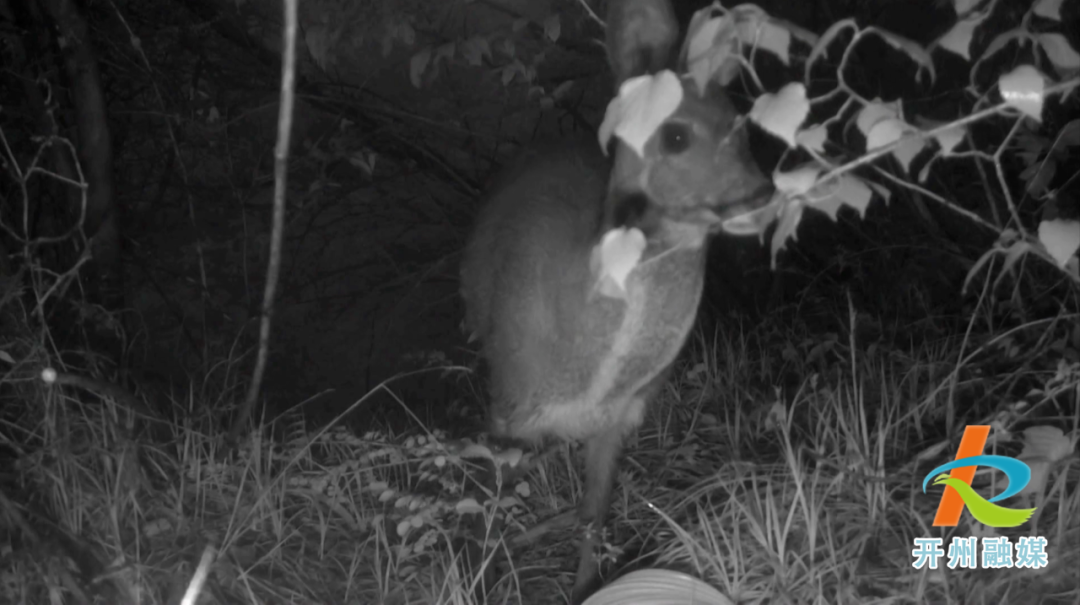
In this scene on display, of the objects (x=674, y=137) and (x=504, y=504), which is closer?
(x=674, y=137)

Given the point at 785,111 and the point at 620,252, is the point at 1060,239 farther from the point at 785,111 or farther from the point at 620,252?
the point at 620,252

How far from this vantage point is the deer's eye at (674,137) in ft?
6.81

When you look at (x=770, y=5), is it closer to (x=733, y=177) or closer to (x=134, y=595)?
(x=733, y=177)

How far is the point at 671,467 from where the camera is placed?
324 cm

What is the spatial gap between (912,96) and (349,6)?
8.25 feet

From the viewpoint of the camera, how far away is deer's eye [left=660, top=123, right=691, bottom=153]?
208 centimetres

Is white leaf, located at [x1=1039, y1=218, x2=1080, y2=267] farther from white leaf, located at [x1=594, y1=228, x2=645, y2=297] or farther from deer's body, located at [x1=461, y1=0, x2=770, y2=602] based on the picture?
Result: white leaf, located at [x1=594, y1=228, x2=645, y2=297]

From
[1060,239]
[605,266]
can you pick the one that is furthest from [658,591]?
[1060,239]

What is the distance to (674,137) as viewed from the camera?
6.84 feet

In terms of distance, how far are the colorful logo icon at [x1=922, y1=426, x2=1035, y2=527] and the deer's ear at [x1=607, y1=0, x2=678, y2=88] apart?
1249 mm

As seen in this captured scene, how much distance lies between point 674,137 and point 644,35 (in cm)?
27

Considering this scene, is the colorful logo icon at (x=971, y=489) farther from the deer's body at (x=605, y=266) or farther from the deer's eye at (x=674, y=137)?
the deer's eye at (x=674, y=137)

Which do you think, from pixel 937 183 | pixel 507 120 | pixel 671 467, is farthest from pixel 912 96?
pixel 671 467

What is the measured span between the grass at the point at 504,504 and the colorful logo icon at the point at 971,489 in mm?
35
